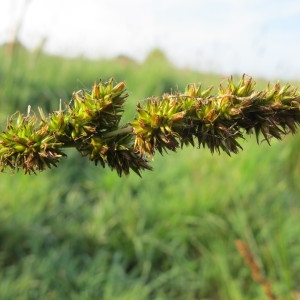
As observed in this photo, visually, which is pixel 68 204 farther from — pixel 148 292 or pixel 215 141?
pixel 215 141

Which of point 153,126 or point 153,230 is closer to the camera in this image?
point 153,126

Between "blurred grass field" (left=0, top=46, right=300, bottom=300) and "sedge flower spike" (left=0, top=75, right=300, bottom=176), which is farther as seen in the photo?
"blurred grass field" (left=0, top=46, right=300, bottom=300)

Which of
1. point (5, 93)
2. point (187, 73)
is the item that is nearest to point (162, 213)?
point (5, 93)

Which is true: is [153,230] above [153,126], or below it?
below
